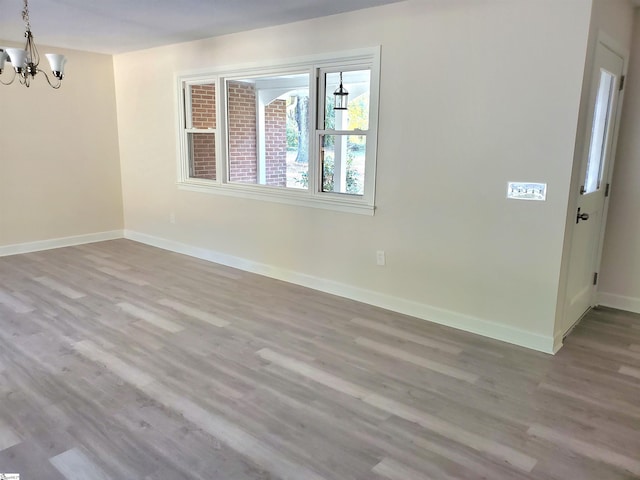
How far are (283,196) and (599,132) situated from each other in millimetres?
2757

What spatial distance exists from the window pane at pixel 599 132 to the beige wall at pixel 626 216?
347 mm

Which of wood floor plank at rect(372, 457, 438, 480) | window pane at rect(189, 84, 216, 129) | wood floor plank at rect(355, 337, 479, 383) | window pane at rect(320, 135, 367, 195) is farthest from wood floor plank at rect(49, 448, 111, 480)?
window pane at rect(189, 84, 216, 129)

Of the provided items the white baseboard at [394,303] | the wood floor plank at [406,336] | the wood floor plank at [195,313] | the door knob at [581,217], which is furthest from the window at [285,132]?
the door knob at [581,217]

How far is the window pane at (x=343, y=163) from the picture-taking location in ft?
13.3

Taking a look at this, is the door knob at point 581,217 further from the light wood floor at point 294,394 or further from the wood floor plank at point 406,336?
the wood floor plank at point 406,336

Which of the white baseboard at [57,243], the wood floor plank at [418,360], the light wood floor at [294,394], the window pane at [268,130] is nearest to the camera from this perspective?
the light wood floor at [294,394]

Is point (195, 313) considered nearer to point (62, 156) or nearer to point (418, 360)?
point (418, 360)

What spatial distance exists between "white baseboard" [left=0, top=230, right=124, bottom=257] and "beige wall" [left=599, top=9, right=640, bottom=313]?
19.7 ft

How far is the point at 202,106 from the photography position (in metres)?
5.39

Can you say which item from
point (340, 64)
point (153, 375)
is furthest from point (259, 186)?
point (153, 375)

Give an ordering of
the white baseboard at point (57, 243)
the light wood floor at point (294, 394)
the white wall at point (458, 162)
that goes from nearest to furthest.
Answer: the light wood floor at point (294, 394) → the white wall at point (458, 162) → the white baseboard at point (57, 243)

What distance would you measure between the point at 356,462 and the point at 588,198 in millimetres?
2649

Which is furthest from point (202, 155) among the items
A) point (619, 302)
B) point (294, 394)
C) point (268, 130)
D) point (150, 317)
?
point (619, 302)

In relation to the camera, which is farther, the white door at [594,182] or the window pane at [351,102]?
the window pane at [351,102]
